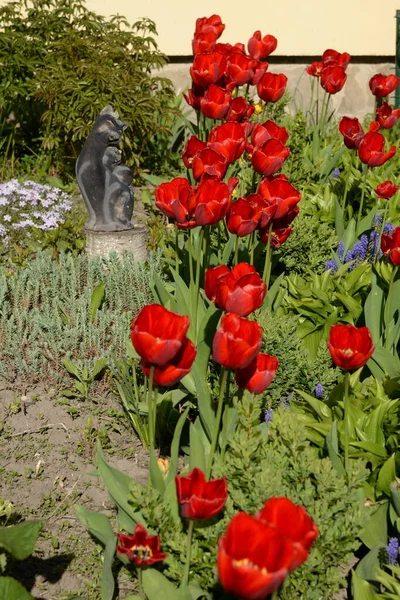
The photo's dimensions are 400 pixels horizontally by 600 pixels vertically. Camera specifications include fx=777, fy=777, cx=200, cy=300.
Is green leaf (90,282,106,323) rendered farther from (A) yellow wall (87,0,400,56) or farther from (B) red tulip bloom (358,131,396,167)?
(A) yellow wall (87,0,400,56)

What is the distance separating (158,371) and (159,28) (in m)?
5.14

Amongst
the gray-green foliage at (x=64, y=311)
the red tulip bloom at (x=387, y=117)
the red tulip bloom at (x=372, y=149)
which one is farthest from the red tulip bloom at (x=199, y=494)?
the red tulip bloom at (x=387, y=117)

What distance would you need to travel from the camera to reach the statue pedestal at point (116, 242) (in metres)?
4.02

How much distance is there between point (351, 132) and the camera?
3.46 m

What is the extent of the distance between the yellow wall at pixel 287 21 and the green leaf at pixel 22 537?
5.06 meters

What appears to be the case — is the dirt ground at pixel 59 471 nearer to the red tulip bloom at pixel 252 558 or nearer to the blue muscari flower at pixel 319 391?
the blue muscari flower at pixel 319 391

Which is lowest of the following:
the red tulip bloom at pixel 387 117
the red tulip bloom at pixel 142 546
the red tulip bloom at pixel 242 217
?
the red tulip bloom at pixel 142 546

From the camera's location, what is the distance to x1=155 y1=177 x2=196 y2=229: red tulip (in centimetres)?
238

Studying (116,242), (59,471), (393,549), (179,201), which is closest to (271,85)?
(116,242)

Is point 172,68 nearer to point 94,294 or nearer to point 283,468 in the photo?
point 94,294

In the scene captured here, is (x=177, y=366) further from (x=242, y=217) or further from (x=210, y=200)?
(x=242, y=217)

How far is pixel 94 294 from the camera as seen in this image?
3.49 meters

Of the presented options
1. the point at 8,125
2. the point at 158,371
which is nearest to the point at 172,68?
the point at 8,125

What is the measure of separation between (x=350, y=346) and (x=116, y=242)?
2330mm
